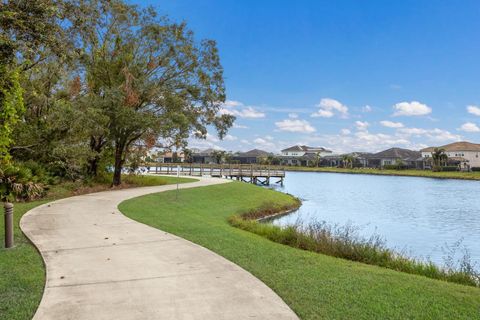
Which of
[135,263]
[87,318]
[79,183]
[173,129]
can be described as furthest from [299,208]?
[87,318]

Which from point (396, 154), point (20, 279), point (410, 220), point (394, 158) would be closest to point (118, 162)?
point (410, 220)

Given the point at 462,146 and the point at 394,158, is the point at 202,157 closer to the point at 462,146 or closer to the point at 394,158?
the point at 394,158

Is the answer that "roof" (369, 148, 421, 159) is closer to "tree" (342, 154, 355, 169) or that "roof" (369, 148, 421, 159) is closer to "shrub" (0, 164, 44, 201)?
"tree" (342, 154, 355, 169)

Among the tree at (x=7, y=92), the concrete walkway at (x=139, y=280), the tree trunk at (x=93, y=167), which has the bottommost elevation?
the concrete walkway at (x=139, y=280)

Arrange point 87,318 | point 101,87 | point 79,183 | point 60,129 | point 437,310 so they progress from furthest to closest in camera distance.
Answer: point 101,87 < point 79,183 < point 60,129 < point 437,310 < point 87,318

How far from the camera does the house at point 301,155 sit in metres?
118

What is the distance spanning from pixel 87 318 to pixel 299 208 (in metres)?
22.7

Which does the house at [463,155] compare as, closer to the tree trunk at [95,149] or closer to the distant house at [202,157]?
the distant house at [202,157]

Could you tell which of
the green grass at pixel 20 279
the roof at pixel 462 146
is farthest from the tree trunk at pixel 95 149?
the roof at pixel 462 146

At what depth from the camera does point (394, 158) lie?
352ft

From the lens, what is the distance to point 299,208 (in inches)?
1045

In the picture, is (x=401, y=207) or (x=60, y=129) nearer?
(x=60, y=129)

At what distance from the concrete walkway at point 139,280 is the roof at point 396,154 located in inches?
4230

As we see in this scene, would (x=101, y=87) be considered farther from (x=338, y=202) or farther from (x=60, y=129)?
(x=338, y=202)
